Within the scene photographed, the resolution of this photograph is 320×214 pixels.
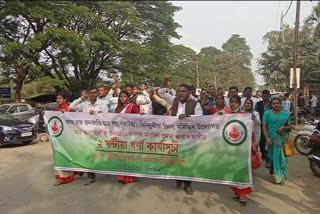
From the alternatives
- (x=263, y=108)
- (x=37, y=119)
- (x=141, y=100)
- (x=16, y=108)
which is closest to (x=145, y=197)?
(x=141, y=100)

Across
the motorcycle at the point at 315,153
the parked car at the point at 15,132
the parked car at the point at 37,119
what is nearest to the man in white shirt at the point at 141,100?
the motorcycle at the point at 315,153

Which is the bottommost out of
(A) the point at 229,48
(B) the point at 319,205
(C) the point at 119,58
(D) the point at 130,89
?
(B) the point at 319,205

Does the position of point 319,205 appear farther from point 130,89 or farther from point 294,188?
point 130,89

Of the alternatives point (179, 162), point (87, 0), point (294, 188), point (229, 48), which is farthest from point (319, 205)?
point (229, 48)

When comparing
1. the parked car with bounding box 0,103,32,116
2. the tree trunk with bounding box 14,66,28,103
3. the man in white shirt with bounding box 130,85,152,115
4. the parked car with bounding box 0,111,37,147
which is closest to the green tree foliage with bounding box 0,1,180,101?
the tree trunk with bounding box 14,66,28,103

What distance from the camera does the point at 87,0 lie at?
24156 mm

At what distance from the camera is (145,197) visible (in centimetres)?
526

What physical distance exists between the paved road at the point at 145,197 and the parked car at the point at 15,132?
15.4 ft

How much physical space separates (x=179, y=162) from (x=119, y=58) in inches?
874

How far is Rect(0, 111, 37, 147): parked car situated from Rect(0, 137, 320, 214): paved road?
4.68 metres

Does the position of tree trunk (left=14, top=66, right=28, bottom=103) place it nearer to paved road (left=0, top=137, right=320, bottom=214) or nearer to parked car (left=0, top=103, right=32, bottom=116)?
parked car (left=0, top=103, right=32, bottom=116)

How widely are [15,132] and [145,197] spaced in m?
7.64

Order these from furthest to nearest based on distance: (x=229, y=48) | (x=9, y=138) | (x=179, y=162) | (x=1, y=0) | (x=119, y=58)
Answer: (x=229, y=48) → (x=119, y=58) → (x=1, y=0) → (x=9, y=138) → (x=179, y=162)

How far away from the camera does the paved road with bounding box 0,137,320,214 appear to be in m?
4.73
